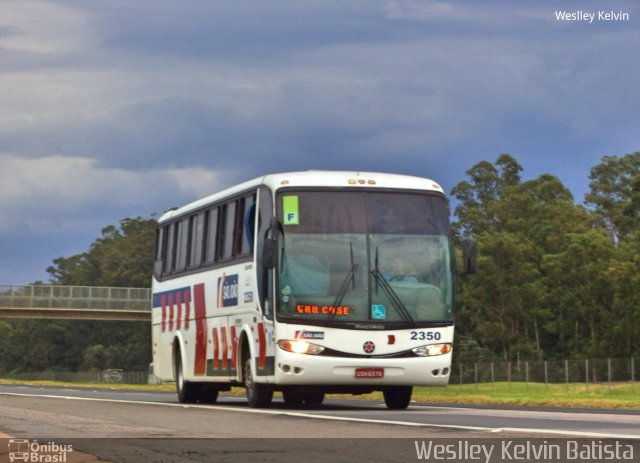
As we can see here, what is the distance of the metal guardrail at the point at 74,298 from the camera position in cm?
8844

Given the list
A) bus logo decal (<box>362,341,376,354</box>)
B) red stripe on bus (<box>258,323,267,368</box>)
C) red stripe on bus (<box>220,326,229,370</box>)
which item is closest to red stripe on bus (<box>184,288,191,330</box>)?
red stripe on bus (<box>220,326,229,370</box>)

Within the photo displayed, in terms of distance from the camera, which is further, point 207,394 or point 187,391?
point 207,394

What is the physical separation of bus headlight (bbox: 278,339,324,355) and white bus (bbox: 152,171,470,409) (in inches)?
0.6

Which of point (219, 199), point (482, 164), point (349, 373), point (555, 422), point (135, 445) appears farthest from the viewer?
point (482, 164)

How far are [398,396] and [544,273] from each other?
77204 mm

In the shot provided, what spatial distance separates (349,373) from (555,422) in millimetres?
5314

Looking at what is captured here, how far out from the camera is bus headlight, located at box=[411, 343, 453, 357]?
78.0 ft

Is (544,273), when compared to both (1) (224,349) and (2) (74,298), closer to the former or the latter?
(2) (74,298)

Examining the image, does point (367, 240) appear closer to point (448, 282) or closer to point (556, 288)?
point (448, 282)

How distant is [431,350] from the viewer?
78.5 feet

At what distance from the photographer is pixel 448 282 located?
24125 millimetres

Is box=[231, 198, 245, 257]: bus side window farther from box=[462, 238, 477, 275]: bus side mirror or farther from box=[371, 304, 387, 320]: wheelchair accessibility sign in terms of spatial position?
box=[462, 238, 477, 275]: bus side mirror

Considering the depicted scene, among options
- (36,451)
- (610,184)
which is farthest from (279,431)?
(610,184)

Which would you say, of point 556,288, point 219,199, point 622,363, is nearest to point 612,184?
point 556,288
